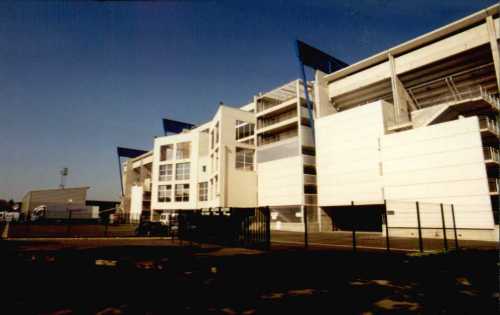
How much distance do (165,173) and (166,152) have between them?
16.5 feet

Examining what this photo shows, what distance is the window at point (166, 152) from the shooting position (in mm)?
64181

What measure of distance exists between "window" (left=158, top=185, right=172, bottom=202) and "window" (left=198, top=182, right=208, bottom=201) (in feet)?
26.3

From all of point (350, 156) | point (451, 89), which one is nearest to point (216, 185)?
point (350, 156)

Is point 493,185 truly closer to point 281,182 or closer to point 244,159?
point 281,182

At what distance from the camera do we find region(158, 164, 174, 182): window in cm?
6244

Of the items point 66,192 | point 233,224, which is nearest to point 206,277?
point 233,224

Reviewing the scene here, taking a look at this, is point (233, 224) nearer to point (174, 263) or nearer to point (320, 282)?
point (174, 263)

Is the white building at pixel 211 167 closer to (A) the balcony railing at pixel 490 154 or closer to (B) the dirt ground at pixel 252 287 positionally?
(A) the balcony railing at pixel 490 154

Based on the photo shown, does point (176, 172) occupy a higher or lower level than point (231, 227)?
higher

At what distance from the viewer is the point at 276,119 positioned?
2109 inches

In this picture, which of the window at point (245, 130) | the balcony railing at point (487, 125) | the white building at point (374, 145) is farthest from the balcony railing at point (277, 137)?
the balcony railing at point (487, 125)

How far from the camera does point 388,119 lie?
37062 mm

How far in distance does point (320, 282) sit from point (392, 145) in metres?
29.8

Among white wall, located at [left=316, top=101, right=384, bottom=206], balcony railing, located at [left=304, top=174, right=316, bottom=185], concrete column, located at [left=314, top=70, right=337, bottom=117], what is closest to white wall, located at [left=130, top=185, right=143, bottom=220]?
balcony railing, located at [left=304, top=174, right=316, bottom=185]
